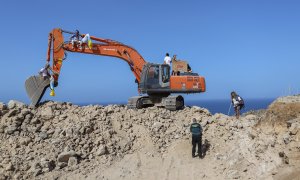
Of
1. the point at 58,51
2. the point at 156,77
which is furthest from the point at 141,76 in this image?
the point at 58,51

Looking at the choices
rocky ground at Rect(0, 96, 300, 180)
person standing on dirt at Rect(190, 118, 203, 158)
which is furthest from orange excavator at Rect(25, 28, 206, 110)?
person standing on dirt at Rect(190, 118, 203, 158)

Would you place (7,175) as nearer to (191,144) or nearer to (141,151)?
(141,151)

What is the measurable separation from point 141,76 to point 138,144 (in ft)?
12.9

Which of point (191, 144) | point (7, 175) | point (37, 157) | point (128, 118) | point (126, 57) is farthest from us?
point (126, 57)

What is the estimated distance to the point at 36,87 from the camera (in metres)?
17.4

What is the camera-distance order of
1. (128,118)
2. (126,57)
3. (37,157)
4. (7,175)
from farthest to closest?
1. (126,57)
2. (128,118)
3. (37,157)
4. (7,175)

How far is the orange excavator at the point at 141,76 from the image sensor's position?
1761cm

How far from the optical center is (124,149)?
15727mm

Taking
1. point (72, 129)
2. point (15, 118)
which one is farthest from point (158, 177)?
point (15, 118)

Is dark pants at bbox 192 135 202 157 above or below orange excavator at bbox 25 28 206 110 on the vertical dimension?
below

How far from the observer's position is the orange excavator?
17609 millimetres

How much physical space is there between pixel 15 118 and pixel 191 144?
264 inches

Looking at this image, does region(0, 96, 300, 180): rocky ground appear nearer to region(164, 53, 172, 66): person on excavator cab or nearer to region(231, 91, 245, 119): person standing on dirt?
region(231, 91, 245, 119): person standing on dirt

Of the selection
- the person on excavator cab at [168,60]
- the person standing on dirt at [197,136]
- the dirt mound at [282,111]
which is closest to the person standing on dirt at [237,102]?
the dirt mound at [282,111]
